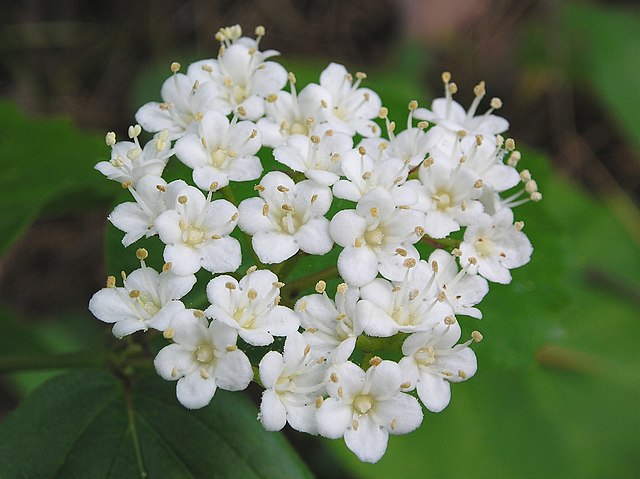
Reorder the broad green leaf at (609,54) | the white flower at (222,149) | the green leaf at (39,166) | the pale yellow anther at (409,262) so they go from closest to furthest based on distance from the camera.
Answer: the pale yellow anther at (409,262), the white flower at (222,149), the green leaf at (39,166), the broad green leaf at (609,54)

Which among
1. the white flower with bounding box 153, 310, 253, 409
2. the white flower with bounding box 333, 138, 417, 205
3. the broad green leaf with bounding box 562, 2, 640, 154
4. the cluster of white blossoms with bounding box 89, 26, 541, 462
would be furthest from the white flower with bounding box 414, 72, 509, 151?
the broad green leaf with bounding box 562, 2, 640, 154

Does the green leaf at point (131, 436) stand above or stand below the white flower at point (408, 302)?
below

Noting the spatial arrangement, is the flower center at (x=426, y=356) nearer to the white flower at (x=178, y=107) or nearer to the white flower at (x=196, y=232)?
the white flower at (x=196, y=232)

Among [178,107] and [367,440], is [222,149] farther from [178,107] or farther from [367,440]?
[367,440]

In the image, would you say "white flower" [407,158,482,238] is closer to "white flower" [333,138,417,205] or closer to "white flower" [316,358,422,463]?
"white flower" [333,138,417,205]

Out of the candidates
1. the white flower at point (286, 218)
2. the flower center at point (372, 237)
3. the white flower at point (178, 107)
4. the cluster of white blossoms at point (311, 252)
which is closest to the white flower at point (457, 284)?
the cluster of white blossoms at point (311, 252)

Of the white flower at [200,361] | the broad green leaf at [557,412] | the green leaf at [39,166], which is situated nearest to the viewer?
the white flower at [200,361]
